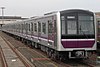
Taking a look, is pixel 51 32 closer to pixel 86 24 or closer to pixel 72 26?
pixel 72 26

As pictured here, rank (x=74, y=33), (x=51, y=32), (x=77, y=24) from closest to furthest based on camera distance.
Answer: (x=74, y=33) → (x=77, y=24) → (x=51, y=32)

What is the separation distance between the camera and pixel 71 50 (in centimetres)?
1382

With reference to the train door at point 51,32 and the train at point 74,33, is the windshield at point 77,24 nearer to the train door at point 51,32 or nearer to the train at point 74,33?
the train at point 74,33

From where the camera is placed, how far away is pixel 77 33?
13.9 meters

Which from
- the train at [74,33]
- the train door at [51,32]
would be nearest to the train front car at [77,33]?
the train at [74,33]

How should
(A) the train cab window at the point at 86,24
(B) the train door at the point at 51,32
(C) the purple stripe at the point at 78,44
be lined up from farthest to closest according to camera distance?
(B) the train door at the point at 51,32 < (A) the train cab window at the point at 86,24 < (C) the purple stripe at the point at 78,44

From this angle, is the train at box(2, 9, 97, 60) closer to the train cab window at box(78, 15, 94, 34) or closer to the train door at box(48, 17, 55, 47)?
the train cab window at box(78, 15, 94, 34)

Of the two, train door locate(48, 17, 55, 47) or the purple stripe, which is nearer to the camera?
the purple stripe

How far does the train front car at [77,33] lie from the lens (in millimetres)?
13812

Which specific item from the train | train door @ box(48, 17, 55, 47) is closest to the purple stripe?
the train

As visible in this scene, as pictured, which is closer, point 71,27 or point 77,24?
point 71,27

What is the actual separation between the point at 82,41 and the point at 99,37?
440cm

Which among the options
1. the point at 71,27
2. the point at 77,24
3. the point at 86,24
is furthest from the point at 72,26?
the point at 86,24

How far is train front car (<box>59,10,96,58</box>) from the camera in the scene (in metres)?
13.8
